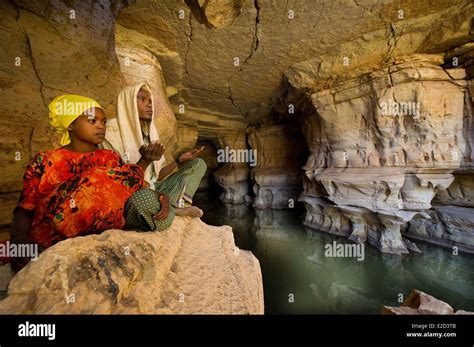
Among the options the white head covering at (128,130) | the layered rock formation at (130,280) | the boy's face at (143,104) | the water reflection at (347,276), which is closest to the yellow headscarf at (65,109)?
the white head covering at (128,130)

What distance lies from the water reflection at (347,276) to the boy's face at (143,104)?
3.01 metres

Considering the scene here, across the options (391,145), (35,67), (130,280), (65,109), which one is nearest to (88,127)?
(65,109)

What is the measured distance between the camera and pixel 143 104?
1.86 m

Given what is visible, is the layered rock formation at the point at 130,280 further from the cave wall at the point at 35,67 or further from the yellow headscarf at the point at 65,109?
the cave wall at the point at 35,67

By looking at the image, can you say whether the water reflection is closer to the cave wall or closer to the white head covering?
the white head covering

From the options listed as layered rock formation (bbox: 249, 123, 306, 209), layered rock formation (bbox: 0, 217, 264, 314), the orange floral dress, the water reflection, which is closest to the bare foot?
layered rock formation (bbox: 0, 217, 264, 314)

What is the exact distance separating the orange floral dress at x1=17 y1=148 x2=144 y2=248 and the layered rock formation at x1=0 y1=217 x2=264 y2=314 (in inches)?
6.1

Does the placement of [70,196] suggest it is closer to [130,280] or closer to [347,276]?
[130,280]

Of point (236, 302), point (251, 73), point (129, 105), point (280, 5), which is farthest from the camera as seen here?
point (251, 73)

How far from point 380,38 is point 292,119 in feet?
12.2

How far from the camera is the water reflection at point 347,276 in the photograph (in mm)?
3074
